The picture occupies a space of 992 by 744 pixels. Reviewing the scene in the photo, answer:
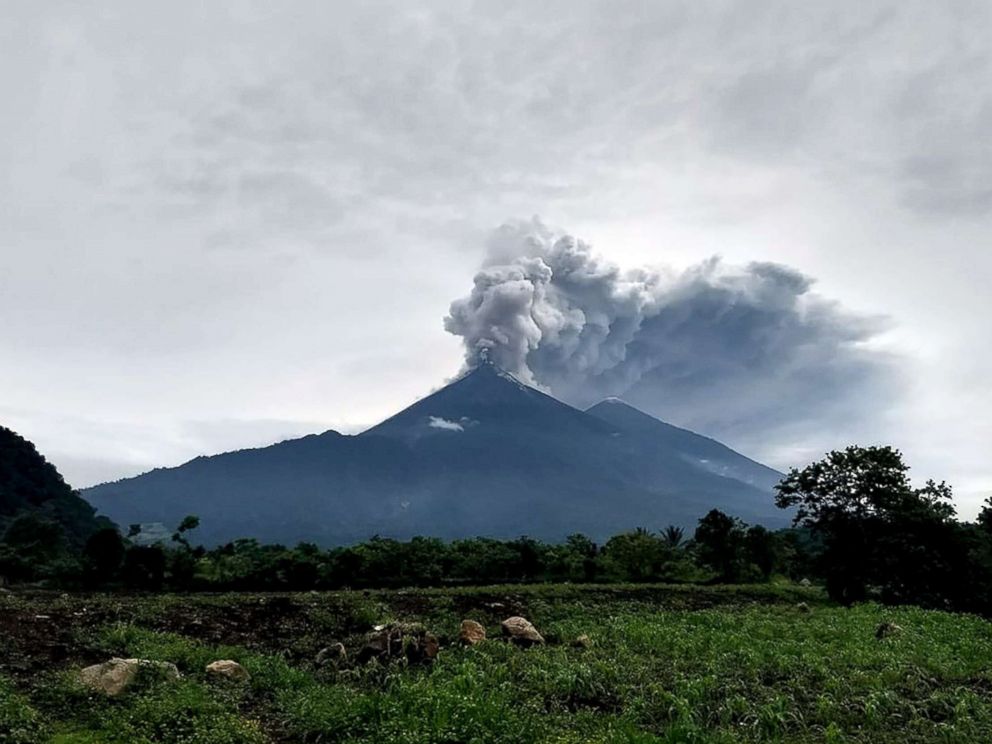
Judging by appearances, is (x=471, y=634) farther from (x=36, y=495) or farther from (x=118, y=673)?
(x=36, y=495)

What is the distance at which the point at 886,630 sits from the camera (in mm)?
20844

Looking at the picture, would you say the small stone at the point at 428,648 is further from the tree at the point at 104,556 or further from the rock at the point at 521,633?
the tree at the point at 104,556

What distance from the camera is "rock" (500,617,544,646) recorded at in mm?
18781

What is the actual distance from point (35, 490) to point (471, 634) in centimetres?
9521

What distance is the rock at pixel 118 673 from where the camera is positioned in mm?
12219

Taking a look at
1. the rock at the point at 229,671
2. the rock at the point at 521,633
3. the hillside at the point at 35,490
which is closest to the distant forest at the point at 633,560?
the rock at the point at 521,633

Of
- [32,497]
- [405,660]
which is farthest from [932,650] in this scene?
[32,497]

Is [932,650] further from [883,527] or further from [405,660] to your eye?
[883,527]

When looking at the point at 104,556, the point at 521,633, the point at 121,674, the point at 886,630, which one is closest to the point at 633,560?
the point at 886,630

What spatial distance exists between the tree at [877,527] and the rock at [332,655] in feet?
98.5

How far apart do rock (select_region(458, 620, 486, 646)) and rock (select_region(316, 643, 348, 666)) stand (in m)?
3.04

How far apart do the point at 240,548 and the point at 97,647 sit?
33741mm

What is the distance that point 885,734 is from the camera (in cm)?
1118

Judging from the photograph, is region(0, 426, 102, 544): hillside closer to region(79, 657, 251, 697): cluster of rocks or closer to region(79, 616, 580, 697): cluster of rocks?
region(79, 616, 580, 697): cluster of rocks
